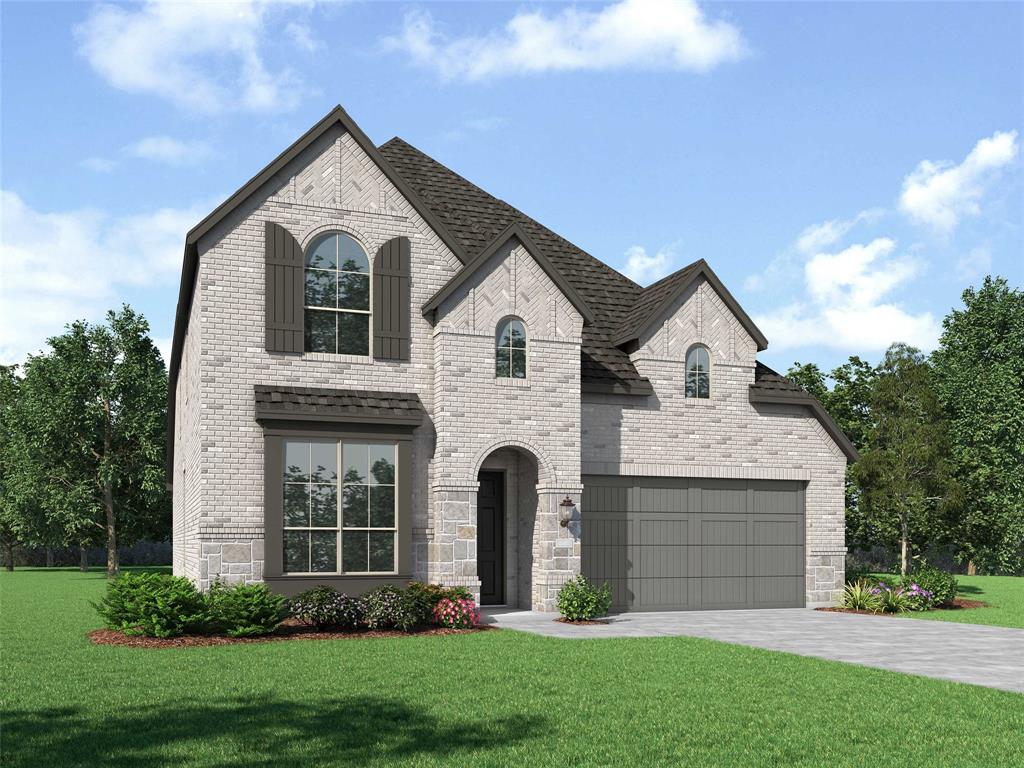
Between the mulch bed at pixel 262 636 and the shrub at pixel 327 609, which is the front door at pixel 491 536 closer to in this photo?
the mulch bed at pixel 262 636

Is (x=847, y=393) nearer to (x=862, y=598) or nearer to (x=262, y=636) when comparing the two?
(x=862, y=598)

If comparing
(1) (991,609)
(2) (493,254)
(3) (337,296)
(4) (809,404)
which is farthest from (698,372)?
(1) (991,609)

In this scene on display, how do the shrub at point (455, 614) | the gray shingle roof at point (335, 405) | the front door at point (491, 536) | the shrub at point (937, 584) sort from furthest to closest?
the shrub at point (937, 584) < the front door at point (491, 536) < the gray shingle roof at point (335, 405) < the shrub at point (455, 614)

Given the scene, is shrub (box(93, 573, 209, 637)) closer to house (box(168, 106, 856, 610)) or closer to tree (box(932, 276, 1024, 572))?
house (box(168, 106, 856, 610))

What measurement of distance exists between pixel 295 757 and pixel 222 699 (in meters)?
2.93

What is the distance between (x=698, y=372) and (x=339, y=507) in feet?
29.7

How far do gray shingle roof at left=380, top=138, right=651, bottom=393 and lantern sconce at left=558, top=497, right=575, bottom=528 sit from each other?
270 cm

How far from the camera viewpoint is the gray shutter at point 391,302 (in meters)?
20.3

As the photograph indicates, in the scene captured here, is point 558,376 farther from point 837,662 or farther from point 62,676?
point 62,676

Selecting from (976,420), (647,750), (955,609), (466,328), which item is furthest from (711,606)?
(976,420)

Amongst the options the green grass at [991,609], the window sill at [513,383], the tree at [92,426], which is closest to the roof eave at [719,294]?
the window sill at [513,383]

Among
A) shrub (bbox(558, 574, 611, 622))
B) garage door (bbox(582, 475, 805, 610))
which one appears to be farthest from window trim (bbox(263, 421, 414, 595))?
garage door (bbox(582, 475, 805, 610))

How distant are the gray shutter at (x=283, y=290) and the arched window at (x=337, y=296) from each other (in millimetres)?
243

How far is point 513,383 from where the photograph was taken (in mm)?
20797
